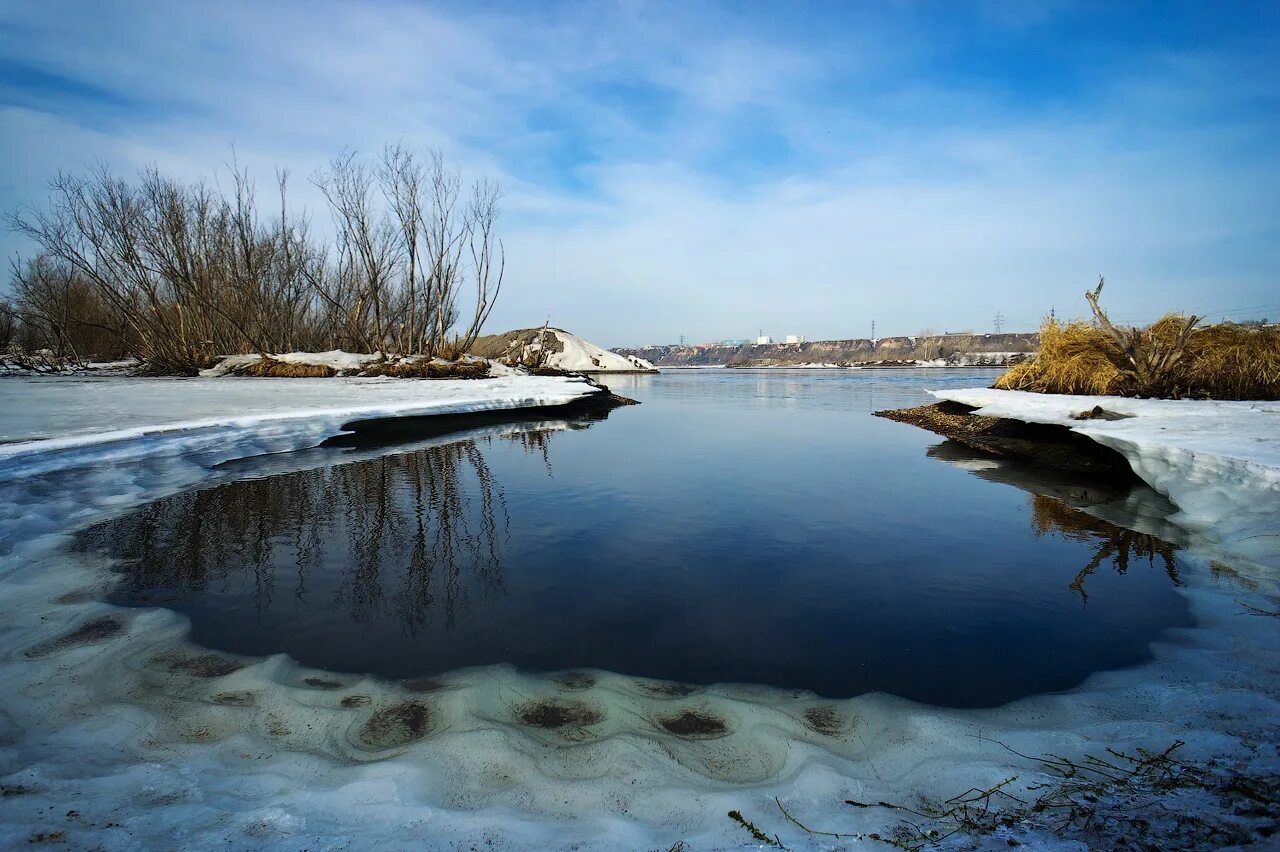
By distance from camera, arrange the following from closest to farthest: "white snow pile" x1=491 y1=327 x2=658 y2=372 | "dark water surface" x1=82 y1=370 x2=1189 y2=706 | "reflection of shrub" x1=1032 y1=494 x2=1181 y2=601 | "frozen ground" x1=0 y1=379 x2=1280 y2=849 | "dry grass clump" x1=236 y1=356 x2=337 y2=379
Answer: "frozen ground" x1=0 y1=379 x2=1280 y2=849
"dark water surface" x1=82 y1=370 x2=1189 y2=706
"reflection of shrub" x1=1032 y1=494 x2=1181 y2=601
"dry grass clump" x1=236 y1=356 x2=337 y2=379
"white snow pile" x1=491 y1=327 x2=658 y2=372

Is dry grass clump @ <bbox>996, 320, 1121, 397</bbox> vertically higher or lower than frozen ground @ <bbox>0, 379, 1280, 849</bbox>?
higher

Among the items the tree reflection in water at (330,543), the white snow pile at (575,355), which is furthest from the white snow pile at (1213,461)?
the white snow pile at (575,355)

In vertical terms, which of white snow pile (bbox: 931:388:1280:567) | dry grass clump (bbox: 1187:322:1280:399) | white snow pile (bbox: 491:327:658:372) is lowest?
white snow pile (bbox: 931:388:1280:567)

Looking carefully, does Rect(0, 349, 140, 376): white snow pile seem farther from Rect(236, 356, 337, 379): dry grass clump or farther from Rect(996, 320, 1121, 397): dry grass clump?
Rect(996, 320, 1121, 397): dry grass clump

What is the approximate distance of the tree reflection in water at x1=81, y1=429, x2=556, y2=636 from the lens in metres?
3.46

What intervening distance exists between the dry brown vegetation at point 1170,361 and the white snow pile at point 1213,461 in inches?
65.1

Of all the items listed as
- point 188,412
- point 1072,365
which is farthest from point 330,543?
point 1072,365

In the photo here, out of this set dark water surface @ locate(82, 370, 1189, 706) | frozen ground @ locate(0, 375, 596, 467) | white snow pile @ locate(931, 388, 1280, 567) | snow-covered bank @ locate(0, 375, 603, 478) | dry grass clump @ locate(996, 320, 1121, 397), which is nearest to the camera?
dark water surface @ locate(82, 370, 1189, 706)

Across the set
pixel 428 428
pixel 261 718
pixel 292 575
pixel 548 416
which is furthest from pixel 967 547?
pixel 548 416

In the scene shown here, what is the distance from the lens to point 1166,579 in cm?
372

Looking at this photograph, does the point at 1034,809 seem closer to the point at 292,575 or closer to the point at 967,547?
the point at 967,547

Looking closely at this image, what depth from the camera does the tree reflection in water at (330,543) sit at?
3465mm

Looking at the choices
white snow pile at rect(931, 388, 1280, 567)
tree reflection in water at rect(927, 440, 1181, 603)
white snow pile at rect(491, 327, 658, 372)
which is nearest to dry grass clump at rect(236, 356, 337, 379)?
tree reflection in water at rect(927, 440, 1181, 603)

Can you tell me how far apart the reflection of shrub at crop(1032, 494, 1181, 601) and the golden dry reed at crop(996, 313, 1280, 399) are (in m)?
5.84
